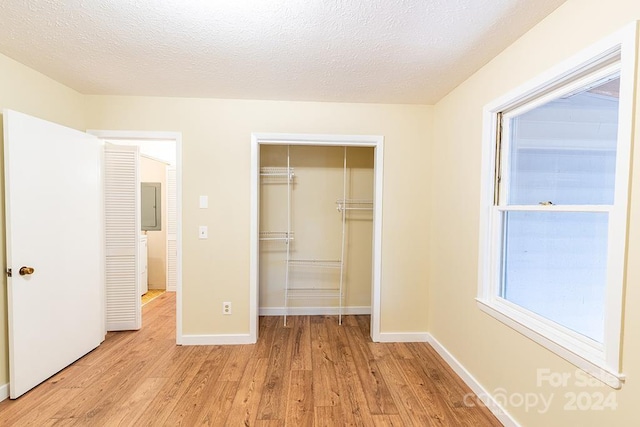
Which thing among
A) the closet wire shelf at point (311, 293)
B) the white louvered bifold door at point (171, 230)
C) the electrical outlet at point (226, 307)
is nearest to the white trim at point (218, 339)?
the electrical outlet at point (226, 307)

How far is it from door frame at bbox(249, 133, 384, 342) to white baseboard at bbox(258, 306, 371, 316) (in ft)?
2.39

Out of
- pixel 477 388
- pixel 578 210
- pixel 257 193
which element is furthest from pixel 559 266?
pixel 257 193

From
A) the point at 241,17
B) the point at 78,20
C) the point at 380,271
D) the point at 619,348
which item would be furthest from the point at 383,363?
the point at 78,20

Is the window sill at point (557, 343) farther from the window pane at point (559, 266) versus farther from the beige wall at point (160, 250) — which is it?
the beige wall at point (160, 250)

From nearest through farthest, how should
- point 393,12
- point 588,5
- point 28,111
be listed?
1. point 588,5
2. point 393,12
3. point 28,111

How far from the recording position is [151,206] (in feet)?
14.0

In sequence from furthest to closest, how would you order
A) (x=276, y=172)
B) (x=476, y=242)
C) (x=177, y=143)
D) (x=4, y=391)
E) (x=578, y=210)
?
(x=276, y=172), (x=177, y=143), (x=476, y=242), (x=4, y=391), (x=578, y=210)

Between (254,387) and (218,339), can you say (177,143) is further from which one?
(254,387)

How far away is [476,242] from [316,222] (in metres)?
1.87

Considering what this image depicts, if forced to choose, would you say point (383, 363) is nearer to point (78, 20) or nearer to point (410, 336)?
point (410, 336)

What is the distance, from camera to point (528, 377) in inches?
59.5

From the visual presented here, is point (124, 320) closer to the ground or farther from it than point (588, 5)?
closer to the ground

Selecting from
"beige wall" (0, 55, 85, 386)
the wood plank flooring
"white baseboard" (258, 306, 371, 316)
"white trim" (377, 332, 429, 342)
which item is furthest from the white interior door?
"white trim" (377, 332, 429, 342)

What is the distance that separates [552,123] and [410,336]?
2.17 meters
